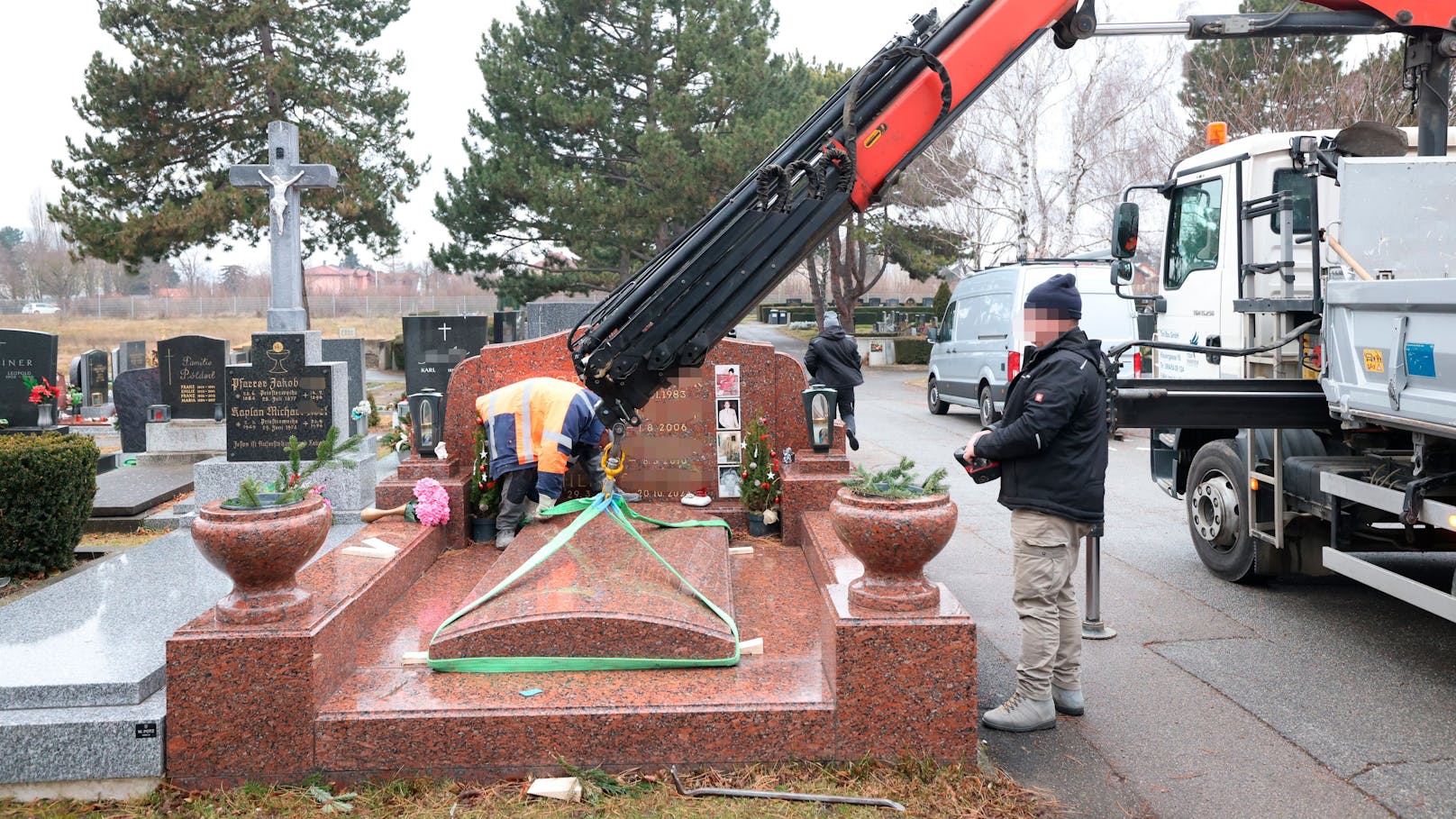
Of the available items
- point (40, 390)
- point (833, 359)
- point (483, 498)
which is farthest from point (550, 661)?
point (40, 390)

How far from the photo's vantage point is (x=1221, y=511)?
7082mm

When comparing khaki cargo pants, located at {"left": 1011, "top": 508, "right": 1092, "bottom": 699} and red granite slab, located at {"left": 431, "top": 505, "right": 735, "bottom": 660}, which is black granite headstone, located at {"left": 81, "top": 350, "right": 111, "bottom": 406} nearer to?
red granite slab, located at {"left": 431, "top": 505, "right": 735, "bottom": 660}

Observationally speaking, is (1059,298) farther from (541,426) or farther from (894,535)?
(541,426)

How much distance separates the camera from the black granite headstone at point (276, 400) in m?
9.21

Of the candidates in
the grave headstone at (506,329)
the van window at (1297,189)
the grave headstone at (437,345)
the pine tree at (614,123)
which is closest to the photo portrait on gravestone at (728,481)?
the van window at (1297,189)

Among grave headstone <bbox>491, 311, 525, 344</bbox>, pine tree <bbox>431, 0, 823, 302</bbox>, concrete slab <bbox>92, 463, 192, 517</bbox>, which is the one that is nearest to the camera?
concrete slab <bbox>92, 463, 192, 517</bbox>

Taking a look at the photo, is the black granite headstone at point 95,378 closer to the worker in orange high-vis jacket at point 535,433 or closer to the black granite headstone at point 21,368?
the black granite headstone at point 21,368

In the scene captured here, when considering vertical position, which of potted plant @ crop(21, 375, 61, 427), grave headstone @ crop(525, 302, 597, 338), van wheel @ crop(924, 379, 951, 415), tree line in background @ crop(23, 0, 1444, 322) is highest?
tree line in background @ crop(23, 0, 1444, 322)

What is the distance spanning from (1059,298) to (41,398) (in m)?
12.1

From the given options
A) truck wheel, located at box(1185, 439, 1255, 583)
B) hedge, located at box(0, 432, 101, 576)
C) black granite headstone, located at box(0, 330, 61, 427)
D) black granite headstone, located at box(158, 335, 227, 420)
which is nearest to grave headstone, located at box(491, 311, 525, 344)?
black granite headstone, located at box(158, 335, 227, 420)

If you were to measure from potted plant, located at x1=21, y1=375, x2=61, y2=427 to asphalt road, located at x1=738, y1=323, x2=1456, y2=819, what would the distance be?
1049cm

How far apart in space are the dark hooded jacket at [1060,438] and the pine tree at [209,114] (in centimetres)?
2377

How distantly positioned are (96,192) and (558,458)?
23.6m

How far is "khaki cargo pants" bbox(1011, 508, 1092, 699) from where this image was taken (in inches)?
182
